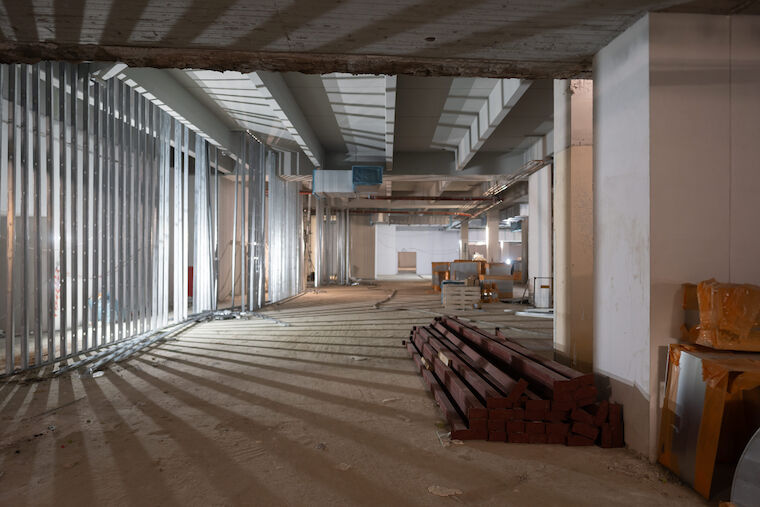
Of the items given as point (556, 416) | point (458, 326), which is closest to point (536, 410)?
point (556, 416)

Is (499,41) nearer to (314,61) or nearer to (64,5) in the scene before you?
(314,61)

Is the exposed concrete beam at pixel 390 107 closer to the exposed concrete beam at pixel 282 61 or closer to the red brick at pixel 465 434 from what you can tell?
the exposed concrete beam at pixel 282 61

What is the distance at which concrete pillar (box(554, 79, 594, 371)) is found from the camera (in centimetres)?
449

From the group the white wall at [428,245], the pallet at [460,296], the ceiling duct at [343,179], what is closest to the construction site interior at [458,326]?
the pallet at [460,296]

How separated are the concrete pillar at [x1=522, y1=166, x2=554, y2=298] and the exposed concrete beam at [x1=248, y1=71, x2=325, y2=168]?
6.48 meters

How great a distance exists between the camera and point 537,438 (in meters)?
3.11

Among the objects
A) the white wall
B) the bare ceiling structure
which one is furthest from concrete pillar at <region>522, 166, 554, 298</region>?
the white wall

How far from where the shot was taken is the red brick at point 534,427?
3.10m

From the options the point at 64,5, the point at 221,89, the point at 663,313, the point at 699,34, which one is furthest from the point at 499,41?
the point at 221,89

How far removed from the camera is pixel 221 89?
7395 mm

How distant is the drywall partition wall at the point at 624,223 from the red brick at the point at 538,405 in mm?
589

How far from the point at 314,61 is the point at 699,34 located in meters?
3.01

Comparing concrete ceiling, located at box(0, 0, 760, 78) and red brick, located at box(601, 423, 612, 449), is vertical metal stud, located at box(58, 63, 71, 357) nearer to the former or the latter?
concrete ceiling, located at box(0, 0, 760, 78)

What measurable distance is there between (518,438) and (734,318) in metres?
1.68
